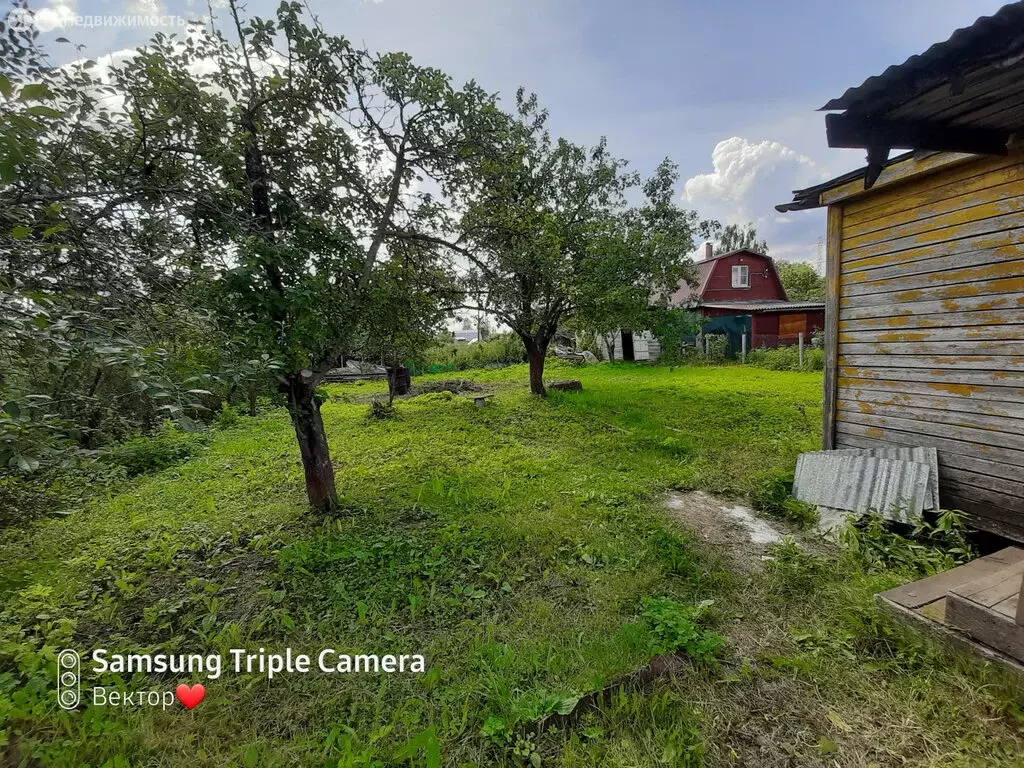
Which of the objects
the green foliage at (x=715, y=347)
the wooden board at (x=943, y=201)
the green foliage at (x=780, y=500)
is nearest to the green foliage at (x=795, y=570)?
the green foliage at (x=780, y=500)

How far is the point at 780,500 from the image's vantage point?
4.41 meters

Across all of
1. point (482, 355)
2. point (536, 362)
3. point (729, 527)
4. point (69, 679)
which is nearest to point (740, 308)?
point (482, 355)

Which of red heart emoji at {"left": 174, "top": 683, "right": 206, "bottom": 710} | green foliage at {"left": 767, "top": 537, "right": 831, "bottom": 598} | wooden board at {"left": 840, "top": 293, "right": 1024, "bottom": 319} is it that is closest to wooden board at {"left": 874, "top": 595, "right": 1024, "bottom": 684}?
green foliage at {"left": 767, "top": 537, "right": 831, "bottom": 598}

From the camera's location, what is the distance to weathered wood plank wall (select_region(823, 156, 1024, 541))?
3.37m

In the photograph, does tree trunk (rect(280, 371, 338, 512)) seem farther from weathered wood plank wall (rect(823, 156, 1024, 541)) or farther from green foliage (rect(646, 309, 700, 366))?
green foliage (rect(646, 309, 700, 366))

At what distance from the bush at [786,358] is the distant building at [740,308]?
4.07 ft

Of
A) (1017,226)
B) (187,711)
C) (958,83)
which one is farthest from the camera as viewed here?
(1017,226)

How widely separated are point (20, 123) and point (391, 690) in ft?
9.06

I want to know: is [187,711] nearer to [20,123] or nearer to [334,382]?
[20,123]

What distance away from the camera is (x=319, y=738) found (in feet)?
6.58

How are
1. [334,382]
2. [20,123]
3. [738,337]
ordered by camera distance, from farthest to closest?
[738,337] → [334,382] → [20,123]

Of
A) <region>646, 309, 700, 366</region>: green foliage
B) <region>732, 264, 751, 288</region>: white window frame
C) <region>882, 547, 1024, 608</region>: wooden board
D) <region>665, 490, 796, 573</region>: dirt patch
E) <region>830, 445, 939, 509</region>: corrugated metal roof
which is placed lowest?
<region>665, 490, 796, 573</region>: dirt patch

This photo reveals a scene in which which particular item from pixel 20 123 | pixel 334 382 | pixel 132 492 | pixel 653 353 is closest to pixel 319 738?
pixel 20 123

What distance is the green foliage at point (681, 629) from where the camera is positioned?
8.00ft
